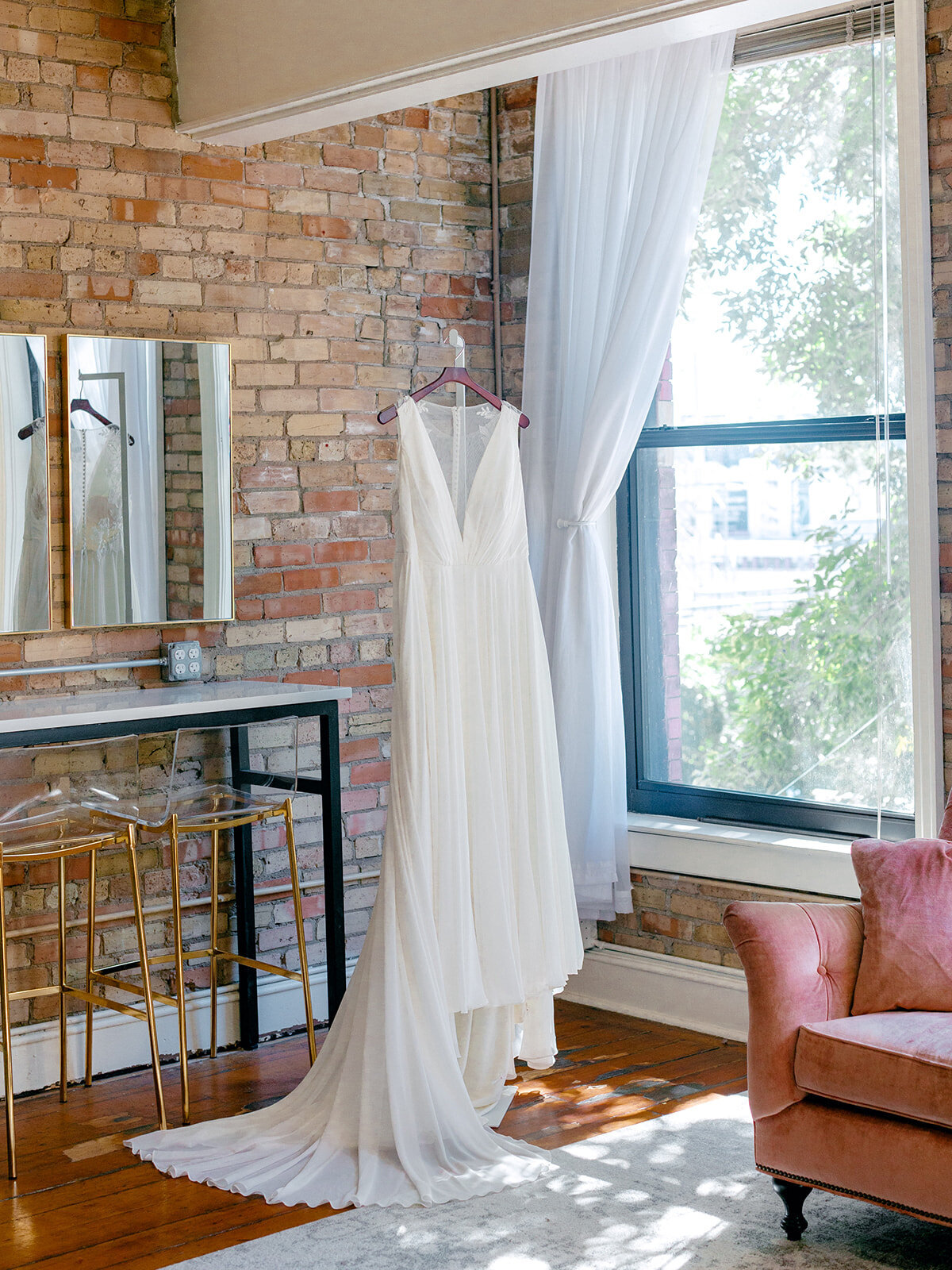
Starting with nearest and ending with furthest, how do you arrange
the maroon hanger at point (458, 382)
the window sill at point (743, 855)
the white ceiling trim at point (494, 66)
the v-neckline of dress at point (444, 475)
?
the white ceiling trim at point (494, 66) → the v-neckline of dress at point (444, 475) → the maroon hanger at point (458, 382) → the window sill at point (743, 855)

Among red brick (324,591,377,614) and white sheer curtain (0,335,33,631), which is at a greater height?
white sheer curtain (0,335,33,631)

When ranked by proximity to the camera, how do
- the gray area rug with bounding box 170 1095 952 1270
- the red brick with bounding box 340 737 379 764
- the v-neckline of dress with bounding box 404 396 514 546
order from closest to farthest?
the gray area rug with bounding box 170 1095 952 1270
the v-neckline of dress with bounding box 404 396 514 546
the red brick with bounding box 340 737 379 764

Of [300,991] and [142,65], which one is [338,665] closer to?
[300,991]

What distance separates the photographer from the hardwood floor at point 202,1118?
2939 millimetres

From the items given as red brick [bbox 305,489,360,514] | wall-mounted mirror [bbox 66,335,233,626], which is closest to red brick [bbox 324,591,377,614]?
red brick [bbox 305,489,360,514]

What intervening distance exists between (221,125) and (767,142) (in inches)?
59.0

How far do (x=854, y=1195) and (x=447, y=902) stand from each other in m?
1.05

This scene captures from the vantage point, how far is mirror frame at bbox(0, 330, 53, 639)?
3785 millimetres

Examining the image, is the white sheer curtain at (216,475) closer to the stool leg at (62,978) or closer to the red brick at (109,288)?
the red brick at (109,288)

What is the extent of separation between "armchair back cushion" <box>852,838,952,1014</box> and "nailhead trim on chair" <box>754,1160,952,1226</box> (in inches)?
13.3

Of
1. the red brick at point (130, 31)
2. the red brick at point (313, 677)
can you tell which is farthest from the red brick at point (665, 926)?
the red brick at point (130, 31)

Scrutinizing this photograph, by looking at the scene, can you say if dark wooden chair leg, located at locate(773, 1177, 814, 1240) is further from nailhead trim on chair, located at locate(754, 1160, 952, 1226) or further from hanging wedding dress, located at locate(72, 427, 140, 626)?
hanging wedding dress, located at locate(72, 427, 140, 626)

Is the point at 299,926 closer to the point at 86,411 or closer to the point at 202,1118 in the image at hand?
the point at 202,1118

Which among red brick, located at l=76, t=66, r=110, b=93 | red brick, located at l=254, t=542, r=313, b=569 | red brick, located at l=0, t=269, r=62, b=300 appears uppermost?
red brick, located at l=76, t=66, r=110, b=93
